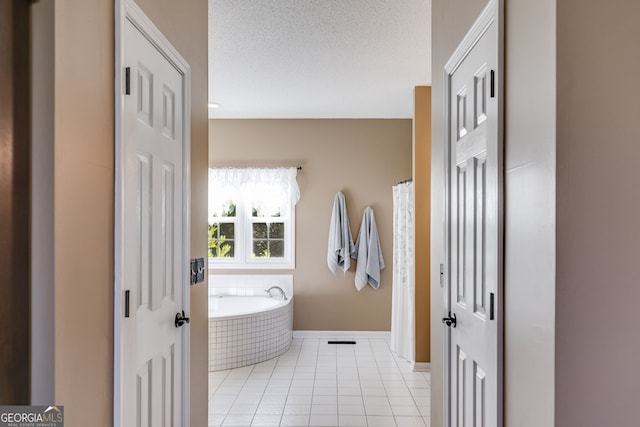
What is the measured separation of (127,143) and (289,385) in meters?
2.76

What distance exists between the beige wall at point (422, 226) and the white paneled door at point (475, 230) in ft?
6.45

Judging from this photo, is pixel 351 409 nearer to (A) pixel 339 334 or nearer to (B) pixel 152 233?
(A) pixel 339 334

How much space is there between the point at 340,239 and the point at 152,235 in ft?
11.5

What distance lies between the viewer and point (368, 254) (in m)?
4.99

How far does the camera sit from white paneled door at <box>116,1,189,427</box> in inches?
54.6

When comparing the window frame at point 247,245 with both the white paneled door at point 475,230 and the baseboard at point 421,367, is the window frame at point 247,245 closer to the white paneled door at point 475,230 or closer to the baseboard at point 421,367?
the baseboard at point 421,367

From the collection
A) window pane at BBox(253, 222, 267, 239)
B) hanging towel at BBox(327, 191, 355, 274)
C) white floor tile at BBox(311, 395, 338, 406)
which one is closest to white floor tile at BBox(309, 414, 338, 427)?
white floor tile at BBox(311, 395, 338, 406)

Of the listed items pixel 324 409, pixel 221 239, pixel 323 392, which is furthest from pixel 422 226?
pixel 221 239

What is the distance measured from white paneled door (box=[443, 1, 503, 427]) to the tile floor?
1.19 meters

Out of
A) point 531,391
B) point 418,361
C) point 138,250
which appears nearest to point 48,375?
point 138,250

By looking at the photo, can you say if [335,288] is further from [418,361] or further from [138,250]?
[138,250]

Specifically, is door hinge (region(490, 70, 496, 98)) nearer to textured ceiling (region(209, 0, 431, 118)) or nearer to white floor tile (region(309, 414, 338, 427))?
textured ceiling (region(209, 0, 431, 118))

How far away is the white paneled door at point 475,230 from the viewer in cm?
141

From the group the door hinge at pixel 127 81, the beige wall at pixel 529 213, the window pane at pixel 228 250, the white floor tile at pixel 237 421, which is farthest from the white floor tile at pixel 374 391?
the door hinge at pixel 127 81
